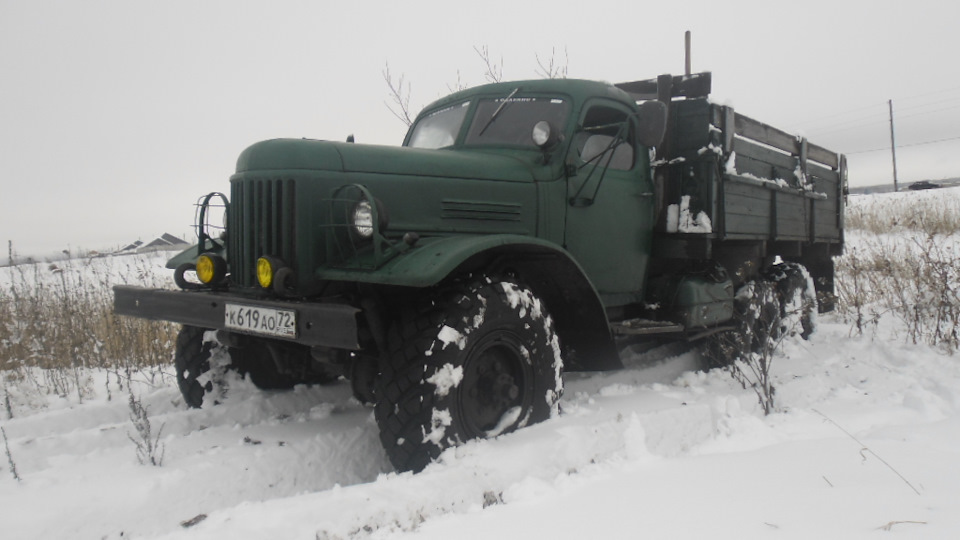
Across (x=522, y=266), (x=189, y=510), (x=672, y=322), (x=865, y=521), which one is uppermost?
→ (x=522, y=266)

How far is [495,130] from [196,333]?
2.31 meters

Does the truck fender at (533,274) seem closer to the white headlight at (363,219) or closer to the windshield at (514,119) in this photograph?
the white headlight at (363,219)

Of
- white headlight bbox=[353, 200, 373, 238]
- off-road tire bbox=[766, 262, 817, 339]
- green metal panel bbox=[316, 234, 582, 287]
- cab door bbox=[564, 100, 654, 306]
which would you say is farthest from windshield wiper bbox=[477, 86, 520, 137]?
off-road tire bbox=[766, 262, 817, 339]

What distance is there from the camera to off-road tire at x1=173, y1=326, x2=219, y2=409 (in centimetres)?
392

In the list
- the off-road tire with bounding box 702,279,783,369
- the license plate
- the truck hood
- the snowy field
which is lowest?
the snowy field

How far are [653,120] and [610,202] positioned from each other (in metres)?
0.68

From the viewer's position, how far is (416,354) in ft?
9.33

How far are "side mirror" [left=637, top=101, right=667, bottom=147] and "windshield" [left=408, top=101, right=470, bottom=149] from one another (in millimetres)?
1220

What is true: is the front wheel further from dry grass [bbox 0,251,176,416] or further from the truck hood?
the truck hood

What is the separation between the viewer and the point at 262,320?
9.61ft

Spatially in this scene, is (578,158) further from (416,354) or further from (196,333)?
(196,333)

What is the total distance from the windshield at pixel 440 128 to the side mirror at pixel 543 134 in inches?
28.4

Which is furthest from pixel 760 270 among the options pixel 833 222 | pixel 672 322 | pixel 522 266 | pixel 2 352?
pixel 2 352

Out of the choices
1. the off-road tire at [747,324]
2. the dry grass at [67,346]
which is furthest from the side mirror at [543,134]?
the dry grass at [67,346]
